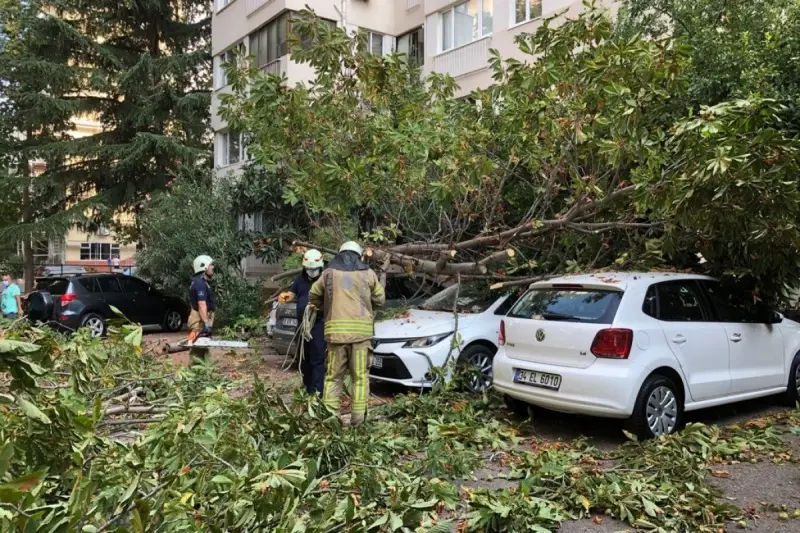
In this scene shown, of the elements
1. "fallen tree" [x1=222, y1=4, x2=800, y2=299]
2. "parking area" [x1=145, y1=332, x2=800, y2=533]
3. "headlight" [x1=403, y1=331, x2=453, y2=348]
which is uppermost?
"fallen tree" [x1=222, y1=4, x2=800, y2=299]

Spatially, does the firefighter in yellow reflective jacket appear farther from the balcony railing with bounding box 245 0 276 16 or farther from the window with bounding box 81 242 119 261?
the window with bounding box 81 242 119 261

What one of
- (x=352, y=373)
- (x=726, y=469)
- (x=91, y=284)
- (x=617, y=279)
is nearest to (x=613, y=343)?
(x=617, y=279)

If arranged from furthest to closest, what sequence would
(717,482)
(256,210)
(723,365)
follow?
(256,210) → (723,365) → (717,482)

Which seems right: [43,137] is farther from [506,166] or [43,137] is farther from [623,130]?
[623,130]

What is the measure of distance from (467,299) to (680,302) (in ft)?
10.1

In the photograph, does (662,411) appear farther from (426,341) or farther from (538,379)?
(426,341)

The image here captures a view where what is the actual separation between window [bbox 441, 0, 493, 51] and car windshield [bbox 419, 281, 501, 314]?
10.6 meters

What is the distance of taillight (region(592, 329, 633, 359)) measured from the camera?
216 inches

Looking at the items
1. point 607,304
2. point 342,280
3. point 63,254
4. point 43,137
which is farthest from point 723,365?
point 63,254

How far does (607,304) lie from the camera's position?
5.73 m

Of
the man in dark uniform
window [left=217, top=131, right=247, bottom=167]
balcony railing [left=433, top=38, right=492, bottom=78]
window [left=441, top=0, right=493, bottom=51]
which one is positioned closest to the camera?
the man in dark uniform

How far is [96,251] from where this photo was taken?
165ft

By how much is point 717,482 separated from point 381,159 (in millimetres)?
5227

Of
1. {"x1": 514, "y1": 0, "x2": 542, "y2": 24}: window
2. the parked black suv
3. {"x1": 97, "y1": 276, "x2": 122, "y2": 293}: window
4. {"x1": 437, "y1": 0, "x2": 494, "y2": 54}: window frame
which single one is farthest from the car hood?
{"x1": 437, "y1": 0, "x2": 494, "y2": 54}: window frame
